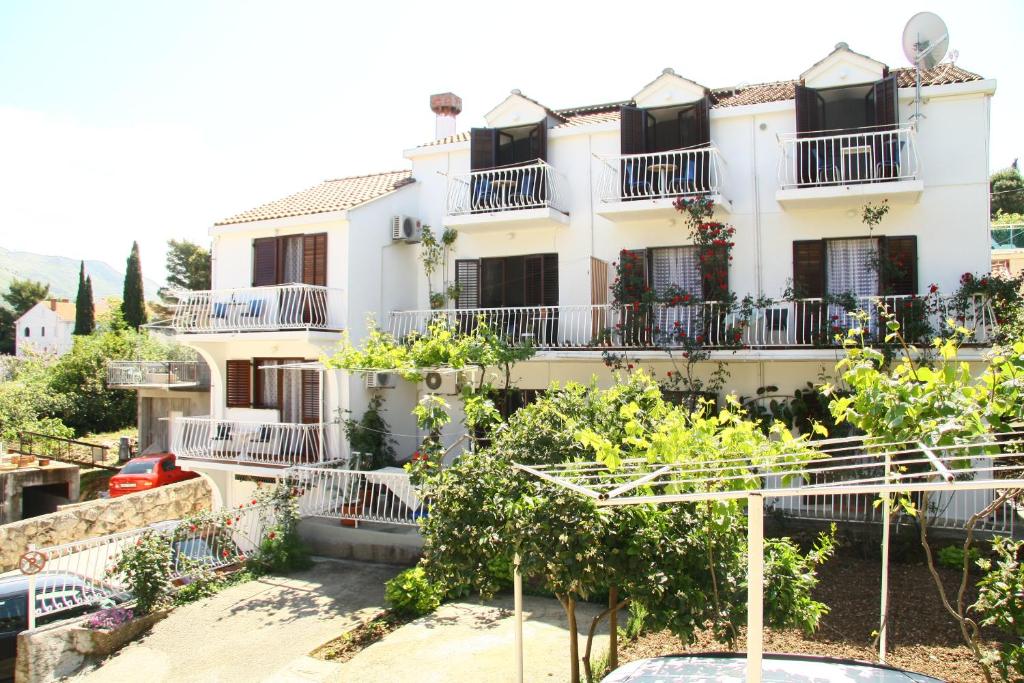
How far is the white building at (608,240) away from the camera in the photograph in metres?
13.1

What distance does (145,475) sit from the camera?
21.2m

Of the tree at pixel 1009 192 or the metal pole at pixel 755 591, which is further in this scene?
the tree at pixel 1009 192

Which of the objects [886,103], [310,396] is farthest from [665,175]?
[310,396]

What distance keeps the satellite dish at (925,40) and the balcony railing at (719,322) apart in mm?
4508

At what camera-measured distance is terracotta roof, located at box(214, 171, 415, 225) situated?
1647 centimetres

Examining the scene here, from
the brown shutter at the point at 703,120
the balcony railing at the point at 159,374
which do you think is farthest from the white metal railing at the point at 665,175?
the balcony railing at the point at 159,374

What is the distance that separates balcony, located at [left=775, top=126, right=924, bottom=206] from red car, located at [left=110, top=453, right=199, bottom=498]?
62.0 ft

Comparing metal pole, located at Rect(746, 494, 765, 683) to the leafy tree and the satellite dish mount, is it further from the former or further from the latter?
the leafy tree

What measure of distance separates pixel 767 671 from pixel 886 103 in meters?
11.7

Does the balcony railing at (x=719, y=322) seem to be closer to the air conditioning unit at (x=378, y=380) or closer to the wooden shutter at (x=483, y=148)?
the air conditioning unit at (x=378, y=380)

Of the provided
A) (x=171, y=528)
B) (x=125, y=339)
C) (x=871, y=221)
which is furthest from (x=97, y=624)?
(x=125, y=339)

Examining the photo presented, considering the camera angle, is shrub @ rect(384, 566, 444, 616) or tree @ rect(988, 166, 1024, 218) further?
tree @ rect(988, 166, 1024, 218)

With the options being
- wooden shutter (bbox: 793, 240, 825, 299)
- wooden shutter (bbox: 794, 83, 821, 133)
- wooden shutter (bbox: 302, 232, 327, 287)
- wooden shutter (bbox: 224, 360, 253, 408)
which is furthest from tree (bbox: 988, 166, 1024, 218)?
wooden shutter (bbox: 224, 360, 253, 408)

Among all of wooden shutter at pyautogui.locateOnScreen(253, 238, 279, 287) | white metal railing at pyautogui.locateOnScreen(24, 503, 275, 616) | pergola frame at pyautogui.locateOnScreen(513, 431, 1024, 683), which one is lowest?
white metal railing at pyautogui.locateOnScreen(24, 503, 275, 616)
